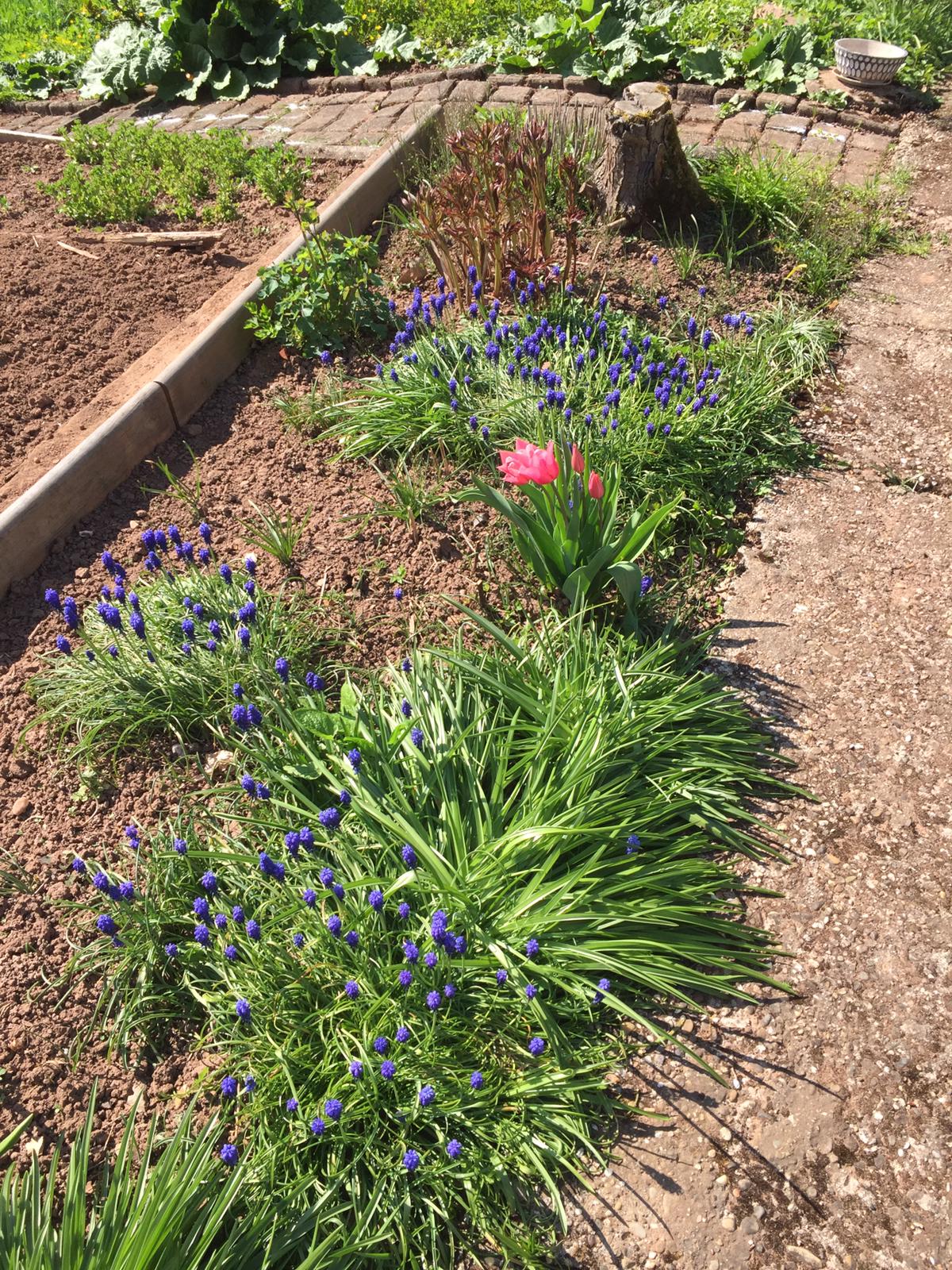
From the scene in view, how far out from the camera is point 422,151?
5785 mm

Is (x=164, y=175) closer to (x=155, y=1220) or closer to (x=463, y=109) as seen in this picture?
(x=463, y=109)

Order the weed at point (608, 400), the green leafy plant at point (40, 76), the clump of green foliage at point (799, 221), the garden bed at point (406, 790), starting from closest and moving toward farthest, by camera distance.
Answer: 1. the garden bed at point (406, 790)
2. the weed at point (608, 400)
3. the clump of green foliage at point (799, 221)
4. the green leafy plant at point (40, 76)

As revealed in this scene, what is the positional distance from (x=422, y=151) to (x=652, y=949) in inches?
206

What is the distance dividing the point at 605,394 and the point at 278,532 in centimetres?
144

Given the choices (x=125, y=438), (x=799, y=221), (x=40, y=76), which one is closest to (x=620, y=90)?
(x=799, y=221)

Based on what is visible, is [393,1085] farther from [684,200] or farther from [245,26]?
[245,26]

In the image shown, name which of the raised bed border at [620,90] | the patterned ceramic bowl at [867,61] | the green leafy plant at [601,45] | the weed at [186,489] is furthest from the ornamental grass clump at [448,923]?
the patterned ceramic bowl at [867,61]

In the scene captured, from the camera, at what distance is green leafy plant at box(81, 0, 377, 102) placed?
7008mm

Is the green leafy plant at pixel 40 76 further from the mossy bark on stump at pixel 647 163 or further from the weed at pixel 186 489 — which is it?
the weed at pixel 186 489

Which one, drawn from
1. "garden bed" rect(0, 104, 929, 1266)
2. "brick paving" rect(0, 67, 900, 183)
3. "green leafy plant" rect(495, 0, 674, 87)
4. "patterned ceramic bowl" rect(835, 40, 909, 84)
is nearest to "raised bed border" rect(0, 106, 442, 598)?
"garden bed" rect(0, 104, 929, 1266)

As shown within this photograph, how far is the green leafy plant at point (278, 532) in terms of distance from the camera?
3.38 metres

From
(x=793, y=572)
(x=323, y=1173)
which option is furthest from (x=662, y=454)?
(x=323, y=1173)

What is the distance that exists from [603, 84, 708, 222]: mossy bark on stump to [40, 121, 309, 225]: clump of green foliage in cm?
169

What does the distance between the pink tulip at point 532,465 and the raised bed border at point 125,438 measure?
6.17 feet
